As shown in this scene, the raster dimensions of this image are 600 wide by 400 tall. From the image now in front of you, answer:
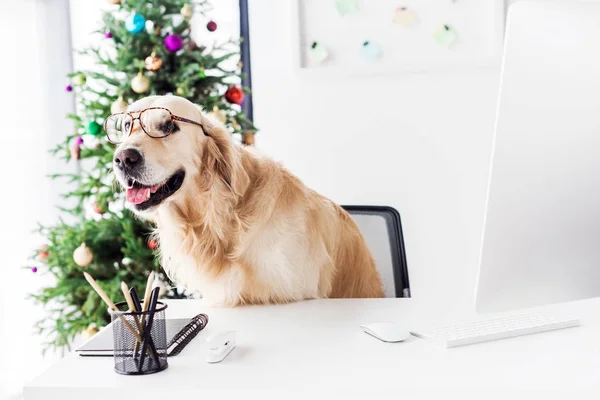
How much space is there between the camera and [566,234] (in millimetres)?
1009

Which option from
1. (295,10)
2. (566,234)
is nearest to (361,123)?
(295,10)

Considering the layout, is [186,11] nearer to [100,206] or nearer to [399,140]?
[100,206]

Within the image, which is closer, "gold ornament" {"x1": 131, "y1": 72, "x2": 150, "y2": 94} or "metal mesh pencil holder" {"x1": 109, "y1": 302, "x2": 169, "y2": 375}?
"metal mesh pencil holder" {"x1": 109, "y1": 302, "x2": 169, "y2": 375}

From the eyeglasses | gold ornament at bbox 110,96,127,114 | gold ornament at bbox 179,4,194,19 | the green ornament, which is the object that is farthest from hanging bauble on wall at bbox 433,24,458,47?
the eyeglasses

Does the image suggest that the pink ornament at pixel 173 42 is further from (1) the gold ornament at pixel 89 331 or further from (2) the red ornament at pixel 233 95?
(1) the gold ornament at pixel 89 331

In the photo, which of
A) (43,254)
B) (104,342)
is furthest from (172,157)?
(43,254)

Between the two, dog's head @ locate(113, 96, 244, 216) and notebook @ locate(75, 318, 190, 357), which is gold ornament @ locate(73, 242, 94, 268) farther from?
notebook @ locate(75, 318, 190, 357)

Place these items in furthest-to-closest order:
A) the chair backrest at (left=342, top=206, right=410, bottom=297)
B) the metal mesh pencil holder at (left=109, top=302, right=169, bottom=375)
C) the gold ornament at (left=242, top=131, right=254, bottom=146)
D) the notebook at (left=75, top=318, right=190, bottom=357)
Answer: the gold ornament at (left=242, top=131, right=254, bottom=146) → the chair backrest at (left=342, top=206, right=410, bottom=297) → the notebook at (left=75, top=318, right=190, bottom=357) → the metal mesh pencil holder at (left=109, top=302, right=169, bottom=375)

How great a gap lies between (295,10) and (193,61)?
73cm

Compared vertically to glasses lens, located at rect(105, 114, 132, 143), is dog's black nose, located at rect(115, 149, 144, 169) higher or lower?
lower

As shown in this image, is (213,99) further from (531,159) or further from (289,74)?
(531,159)

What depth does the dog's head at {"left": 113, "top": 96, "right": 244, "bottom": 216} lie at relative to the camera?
58.7 inches

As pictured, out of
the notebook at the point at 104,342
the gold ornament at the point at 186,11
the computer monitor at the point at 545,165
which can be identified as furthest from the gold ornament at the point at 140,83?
the computer monitor at the point at 545,165

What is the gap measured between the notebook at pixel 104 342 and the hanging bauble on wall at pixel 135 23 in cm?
150
